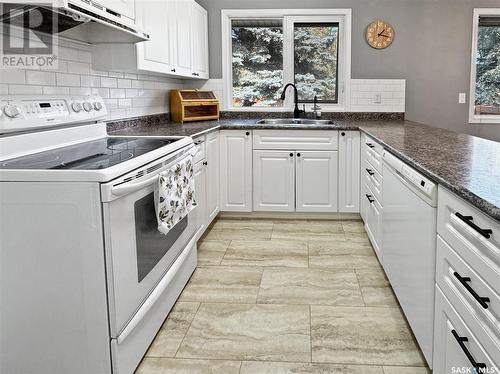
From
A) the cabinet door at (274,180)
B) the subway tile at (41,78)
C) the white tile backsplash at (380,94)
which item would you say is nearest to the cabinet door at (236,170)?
the cabinet door at (274,180)

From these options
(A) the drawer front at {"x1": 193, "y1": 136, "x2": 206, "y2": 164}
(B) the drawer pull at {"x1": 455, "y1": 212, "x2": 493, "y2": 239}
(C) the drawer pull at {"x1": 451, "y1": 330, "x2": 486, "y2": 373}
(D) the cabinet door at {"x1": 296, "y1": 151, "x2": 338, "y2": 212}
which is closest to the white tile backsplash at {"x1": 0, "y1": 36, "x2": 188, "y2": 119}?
(A) the drawer front at {"x1": 193, "y1": 136, "x2": 206, "y2": 164}

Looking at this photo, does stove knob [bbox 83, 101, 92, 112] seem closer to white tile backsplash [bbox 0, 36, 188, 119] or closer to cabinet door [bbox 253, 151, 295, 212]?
white tile backsplash [bbox 0, 36, 188, 119]

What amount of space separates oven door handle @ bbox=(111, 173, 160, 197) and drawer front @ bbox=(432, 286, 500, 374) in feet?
3.82

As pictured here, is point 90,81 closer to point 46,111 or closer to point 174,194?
point 46,111

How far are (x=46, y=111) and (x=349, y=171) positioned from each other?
8.95 ft

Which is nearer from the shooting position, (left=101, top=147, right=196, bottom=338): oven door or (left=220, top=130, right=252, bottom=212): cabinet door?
(left=101, top=147, right=196, bottom=338): oven door

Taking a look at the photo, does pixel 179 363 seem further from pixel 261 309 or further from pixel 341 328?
pixel 341 328

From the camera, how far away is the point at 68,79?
104 inches

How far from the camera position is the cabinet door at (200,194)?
344 centimetres

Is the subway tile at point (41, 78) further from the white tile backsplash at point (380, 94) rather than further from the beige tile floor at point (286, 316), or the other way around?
the white tile backsplash at point (380, 94)

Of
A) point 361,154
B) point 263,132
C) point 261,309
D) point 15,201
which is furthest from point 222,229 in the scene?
point 15,201

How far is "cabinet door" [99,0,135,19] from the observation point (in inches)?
94.5


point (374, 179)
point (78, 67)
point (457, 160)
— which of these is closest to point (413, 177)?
point (457, 160)

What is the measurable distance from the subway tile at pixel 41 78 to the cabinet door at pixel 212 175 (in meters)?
1.57
